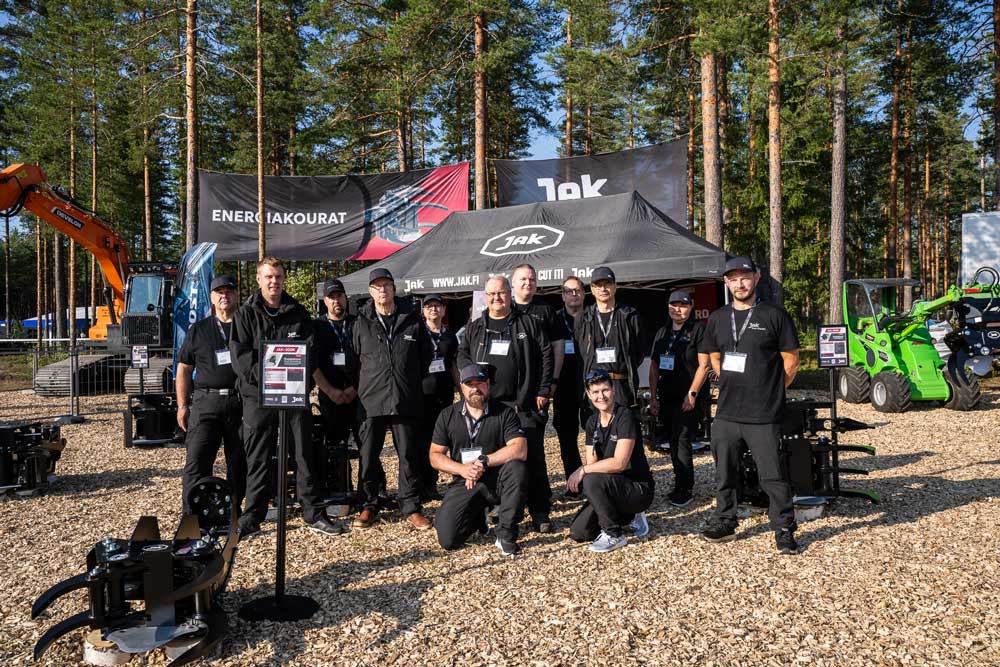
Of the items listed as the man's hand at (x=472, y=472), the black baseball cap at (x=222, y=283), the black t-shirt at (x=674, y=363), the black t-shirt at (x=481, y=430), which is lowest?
the man's hand at (x=472, y=472)

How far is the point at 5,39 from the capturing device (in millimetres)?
23594

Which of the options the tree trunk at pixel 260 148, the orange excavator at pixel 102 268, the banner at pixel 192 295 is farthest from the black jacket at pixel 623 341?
the tree trunk at pixel 260 148

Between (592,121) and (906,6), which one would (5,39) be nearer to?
(592,121)

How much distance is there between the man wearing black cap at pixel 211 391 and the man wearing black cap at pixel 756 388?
9.98 ft

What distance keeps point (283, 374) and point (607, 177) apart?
9.74 metres

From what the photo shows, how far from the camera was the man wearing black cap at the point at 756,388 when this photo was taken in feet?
12.7

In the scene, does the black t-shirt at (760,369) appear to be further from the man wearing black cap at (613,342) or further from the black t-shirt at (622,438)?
the man wearing black cap at (613,342)

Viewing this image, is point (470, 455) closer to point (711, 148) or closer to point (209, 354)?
point (209, 354)

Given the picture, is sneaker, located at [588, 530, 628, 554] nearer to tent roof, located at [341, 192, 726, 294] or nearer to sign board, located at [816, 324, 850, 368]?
sign board, located at [816, 324, 850, 368]

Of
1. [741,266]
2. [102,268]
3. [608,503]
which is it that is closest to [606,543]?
[608,503]

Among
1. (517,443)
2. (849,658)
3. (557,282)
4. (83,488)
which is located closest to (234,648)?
(517,443)

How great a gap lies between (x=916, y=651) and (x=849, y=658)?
0.30 metres

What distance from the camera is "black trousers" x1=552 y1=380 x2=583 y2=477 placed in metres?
5.04

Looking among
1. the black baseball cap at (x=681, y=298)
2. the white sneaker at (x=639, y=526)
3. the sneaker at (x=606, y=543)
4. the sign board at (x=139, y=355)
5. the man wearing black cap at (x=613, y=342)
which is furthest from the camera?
the sign board at (x=139, y=355)
